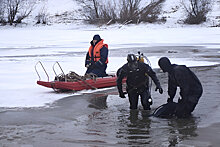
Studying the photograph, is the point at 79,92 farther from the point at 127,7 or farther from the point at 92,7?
the point at 92,7

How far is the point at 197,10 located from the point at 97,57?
104 ft

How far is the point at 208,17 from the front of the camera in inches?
1583

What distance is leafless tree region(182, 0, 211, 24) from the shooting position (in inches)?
1540

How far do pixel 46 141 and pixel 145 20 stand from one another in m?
35.2

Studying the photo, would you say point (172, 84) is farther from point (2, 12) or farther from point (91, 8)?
point (2, 12)

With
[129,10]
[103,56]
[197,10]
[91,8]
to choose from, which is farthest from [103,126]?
[91,8]

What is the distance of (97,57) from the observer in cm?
1037

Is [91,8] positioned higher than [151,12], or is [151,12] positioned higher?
[91,8]

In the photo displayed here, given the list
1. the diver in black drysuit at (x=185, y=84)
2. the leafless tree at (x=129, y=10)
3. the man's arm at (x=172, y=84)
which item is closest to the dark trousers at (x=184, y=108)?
the diver in black drysuit at (x=185, y=84)

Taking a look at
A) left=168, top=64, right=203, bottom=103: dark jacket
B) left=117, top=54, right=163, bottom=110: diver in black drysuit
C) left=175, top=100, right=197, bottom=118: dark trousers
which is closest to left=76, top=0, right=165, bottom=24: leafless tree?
left=117, top=54, right=163, bottom=110: diver in black drysuit

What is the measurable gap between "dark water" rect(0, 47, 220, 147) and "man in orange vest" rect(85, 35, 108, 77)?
1699 mm

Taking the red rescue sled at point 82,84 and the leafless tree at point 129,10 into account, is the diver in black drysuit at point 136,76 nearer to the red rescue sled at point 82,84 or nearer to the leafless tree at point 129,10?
the red rescue sled at point 82,84

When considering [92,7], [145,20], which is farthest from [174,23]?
[92,7]

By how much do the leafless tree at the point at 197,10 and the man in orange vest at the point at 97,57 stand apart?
2988 centimetres
